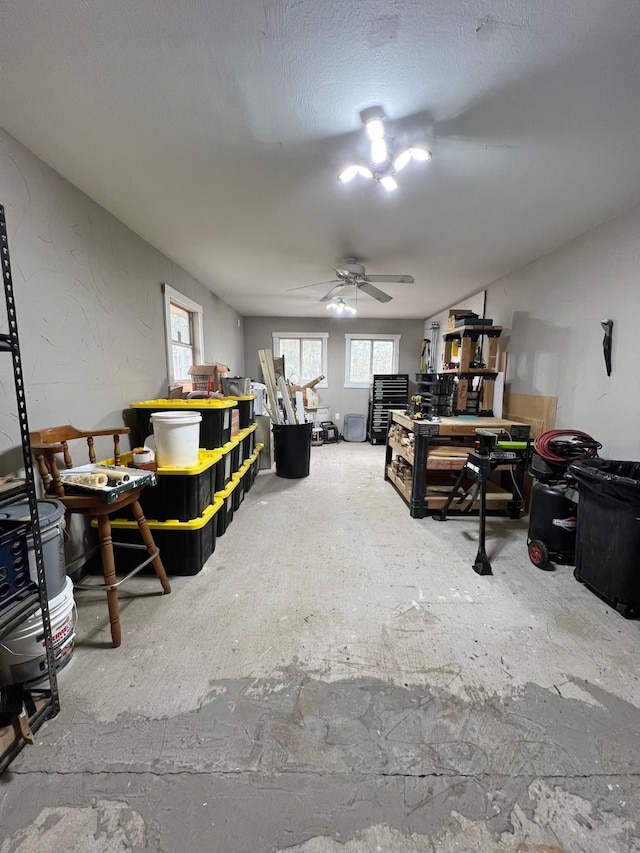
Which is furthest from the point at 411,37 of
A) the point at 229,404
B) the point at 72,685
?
the point at 72,685

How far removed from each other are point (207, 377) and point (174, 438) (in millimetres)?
1599

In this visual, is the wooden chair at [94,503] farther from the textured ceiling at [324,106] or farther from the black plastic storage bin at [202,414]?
the textured ceiling at [324,106]

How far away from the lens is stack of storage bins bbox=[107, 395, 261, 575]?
2.00 m

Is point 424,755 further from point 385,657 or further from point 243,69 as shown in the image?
point 243,69

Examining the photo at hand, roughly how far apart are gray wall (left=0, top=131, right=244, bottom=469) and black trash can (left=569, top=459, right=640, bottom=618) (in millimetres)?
3018

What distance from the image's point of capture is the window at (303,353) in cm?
661

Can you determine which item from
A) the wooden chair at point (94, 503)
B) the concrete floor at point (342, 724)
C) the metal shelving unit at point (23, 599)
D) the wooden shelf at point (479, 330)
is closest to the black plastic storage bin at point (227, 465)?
the concrete floor at point (342, 724)

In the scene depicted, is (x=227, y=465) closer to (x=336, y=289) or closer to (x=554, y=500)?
(x=336, y=289)

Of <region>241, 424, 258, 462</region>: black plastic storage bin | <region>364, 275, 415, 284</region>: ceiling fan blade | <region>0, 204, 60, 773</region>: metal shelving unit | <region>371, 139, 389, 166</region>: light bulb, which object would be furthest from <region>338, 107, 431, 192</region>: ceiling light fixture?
<region>241, 424, 258, 462</region>: black plastic storage bin

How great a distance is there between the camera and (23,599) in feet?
3.54

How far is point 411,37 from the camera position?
1115 millimetres

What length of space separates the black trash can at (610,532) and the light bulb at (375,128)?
2.04 m

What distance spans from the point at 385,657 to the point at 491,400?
3.07 meters

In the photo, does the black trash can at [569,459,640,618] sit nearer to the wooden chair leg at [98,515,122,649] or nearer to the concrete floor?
the concrete floor
